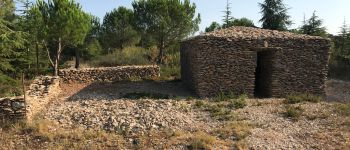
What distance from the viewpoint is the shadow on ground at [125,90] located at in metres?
14.5

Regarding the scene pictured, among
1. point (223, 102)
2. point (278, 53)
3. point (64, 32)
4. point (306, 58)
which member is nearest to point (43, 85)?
point (64, 32)

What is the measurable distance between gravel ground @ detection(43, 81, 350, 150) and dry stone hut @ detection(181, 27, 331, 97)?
1041 millimetres

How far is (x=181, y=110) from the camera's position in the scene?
1188 cm

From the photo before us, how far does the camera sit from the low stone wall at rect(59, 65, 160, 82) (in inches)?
706

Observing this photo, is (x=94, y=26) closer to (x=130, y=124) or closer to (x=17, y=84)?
(x=17, y=84)

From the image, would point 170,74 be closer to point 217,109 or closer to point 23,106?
point 217,109

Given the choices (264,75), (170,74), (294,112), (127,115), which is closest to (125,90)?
(127,115)

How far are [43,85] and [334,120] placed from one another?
11084 millimetres

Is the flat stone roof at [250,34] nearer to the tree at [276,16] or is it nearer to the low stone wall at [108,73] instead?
the low stone wall at [108,73]

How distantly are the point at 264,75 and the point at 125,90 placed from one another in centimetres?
600

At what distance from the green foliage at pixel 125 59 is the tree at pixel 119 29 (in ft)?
6.83

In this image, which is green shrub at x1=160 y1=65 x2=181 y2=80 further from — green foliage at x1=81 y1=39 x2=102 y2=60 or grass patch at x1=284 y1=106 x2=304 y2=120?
green foliage at x1=81 y1=39 x2=102 y2=60

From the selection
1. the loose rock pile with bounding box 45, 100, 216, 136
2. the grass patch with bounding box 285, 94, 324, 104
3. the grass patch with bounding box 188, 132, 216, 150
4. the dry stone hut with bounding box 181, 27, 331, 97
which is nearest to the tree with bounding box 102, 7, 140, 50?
the dry stone hut with bounding box 181, 27, 331, 97

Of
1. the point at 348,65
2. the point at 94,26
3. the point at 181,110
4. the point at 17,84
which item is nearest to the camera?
the point at 181,110
